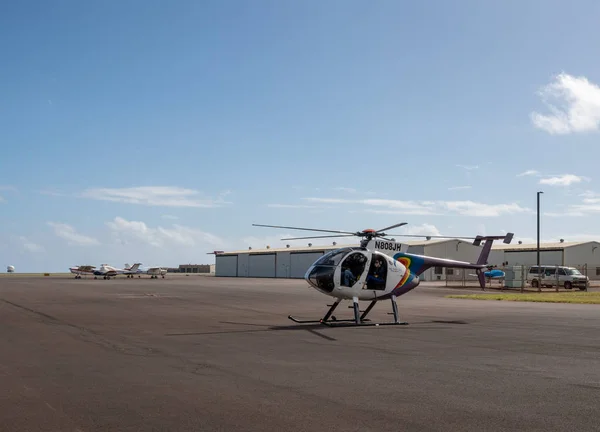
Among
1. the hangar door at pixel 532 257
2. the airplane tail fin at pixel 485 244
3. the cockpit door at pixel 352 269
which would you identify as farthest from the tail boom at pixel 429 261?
the hangar door at pixel 532 257

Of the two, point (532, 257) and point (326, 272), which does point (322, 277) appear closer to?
point (326, 272)

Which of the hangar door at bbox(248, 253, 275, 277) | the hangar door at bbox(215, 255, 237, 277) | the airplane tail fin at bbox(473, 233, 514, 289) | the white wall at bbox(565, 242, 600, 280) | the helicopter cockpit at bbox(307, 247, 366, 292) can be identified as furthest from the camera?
the hangar door at bbox(215, 255, 237, 277)

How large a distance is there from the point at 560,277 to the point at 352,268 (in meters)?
41.5

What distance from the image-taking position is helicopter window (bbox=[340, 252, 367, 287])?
63.5 ft

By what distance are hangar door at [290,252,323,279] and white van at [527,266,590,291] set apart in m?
44.9

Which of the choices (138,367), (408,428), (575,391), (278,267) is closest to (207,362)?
(138,367)

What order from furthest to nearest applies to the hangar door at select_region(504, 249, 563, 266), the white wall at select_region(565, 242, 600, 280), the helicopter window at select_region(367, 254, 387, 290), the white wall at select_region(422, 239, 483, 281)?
1. the white wall at select_region(422, 239, 483, 281)
2. the white wall at select_region(565, 242, 600, 280)
3. the hangar door at select_region(504, 249, 563, 266)
4. the helicopter window at select_region(367, 254, 387, 290)

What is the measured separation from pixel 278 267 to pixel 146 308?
268 ft

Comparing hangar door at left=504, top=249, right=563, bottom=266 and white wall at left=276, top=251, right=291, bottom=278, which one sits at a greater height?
hangar door at left=504, top=249, right=563, bottom=266

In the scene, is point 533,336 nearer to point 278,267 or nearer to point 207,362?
point 207,362

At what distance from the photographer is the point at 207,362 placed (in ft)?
37.7

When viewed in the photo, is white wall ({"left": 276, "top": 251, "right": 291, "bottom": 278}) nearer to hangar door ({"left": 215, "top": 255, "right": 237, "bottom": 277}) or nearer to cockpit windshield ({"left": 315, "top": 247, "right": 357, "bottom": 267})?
hangar door ({"left": 215, "top": 255, "right": 237, "bottom": 277})

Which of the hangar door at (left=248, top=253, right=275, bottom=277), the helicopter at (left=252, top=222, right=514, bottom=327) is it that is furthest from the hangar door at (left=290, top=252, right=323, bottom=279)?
the helicopter at (left=252, top=222, right=514, bottom=327)

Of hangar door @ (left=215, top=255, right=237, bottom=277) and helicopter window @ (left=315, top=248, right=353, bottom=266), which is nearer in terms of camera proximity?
helicopter window @ (left=315, top=248, right=353, bottom=266)
